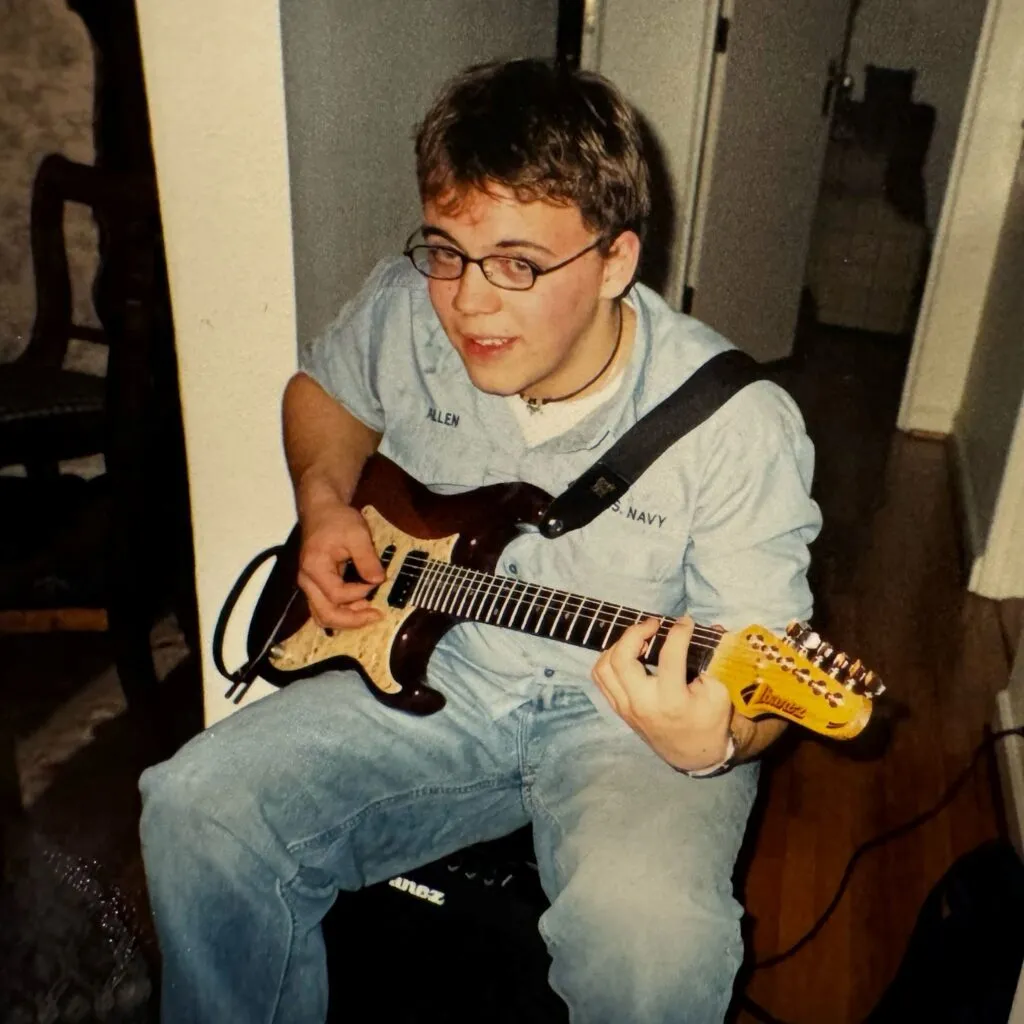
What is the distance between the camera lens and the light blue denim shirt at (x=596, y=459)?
41.6 inches

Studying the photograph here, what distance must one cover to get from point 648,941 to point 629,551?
0.42 m

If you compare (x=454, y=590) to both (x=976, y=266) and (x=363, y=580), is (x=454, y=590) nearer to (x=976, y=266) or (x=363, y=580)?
(x=363, y=580)

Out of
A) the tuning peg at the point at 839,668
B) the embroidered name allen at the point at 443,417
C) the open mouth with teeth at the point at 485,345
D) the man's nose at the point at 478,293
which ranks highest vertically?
the man's nose at the point at 478,293

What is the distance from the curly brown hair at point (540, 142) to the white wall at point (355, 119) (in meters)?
0.26

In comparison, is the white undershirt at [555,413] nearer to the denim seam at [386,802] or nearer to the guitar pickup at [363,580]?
the guitar pickup at [363,580]

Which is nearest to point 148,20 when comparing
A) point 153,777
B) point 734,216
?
point 153,777

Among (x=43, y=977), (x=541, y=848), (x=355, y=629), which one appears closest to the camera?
(x=541, y=848)

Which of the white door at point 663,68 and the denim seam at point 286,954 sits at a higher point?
the white door at point 663,68

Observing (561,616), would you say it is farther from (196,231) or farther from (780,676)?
(196,231)

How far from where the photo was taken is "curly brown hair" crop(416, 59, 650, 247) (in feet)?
3.42

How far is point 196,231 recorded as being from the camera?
1.33 meters

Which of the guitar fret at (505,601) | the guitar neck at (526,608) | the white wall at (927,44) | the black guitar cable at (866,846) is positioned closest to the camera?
the guitar neck at (526,608)

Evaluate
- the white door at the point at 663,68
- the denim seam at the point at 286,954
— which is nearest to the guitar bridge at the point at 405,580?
the denim seam at the point at 286,954

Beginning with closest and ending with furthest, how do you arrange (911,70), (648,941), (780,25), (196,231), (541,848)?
1. (648,941)
2. (541,848)
3. (196,231)
4. (780,25)
5. (911,70)
